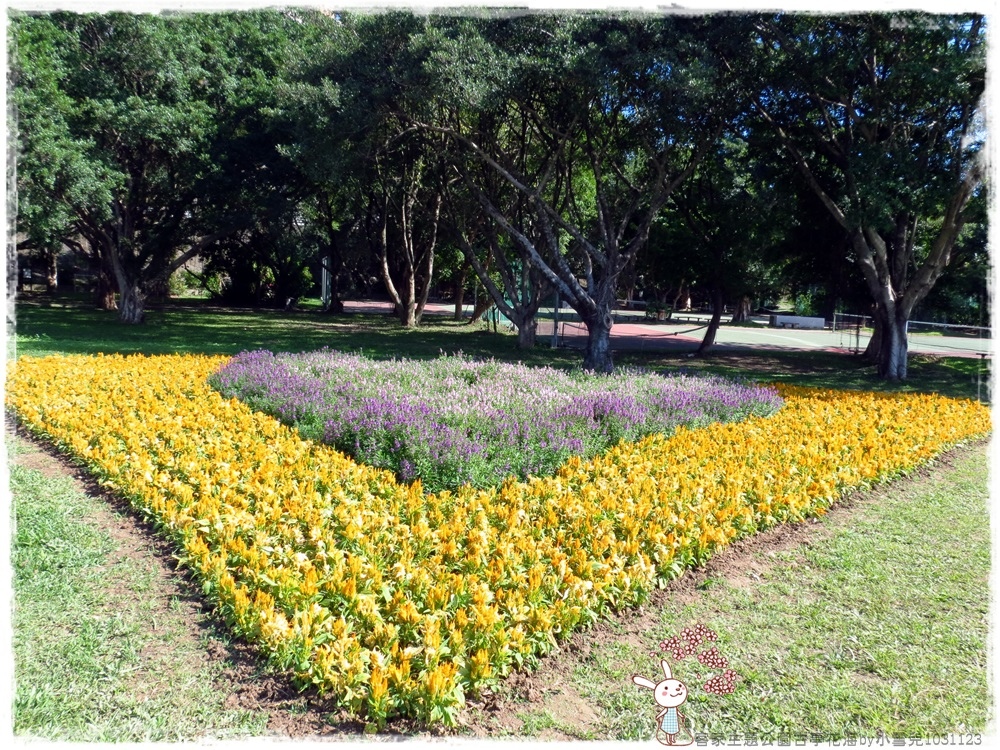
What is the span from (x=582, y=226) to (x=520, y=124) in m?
4.25

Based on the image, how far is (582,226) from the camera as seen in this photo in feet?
65.4

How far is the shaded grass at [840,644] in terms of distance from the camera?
287 centimetres

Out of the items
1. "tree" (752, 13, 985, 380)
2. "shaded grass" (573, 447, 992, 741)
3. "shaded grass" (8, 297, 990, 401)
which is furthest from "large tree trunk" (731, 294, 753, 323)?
"shaded grass" (573, 447, 992, 741)

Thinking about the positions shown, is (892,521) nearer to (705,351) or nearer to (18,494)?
(18,494)

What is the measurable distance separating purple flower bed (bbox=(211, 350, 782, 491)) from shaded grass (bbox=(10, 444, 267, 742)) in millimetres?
2130

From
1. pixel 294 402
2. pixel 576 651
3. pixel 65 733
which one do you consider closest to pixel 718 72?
pixel 294 402

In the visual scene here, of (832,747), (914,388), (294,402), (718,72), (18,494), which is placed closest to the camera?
(832,747)

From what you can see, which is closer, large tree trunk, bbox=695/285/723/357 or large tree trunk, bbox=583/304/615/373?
large tree trunk, bbox=583/304/615/373

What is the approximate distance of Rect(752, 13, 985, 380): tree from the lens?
10.1m

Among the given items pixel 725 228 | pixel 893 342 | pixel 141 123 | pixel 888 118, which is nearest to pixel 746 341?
pixel 725 228

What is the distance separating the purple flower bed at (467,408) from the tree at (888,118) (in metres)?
4.55

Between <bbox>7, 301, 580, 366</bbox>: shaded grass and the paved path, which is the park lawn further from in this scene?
the paved path

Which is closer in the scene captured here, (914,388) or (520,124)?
(914,388)

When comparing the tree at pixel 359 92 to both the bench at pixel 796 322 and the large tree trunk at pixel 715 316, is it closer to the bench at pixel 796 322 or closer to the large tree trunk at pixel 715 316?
the large tree trunk at pixel 715 316
